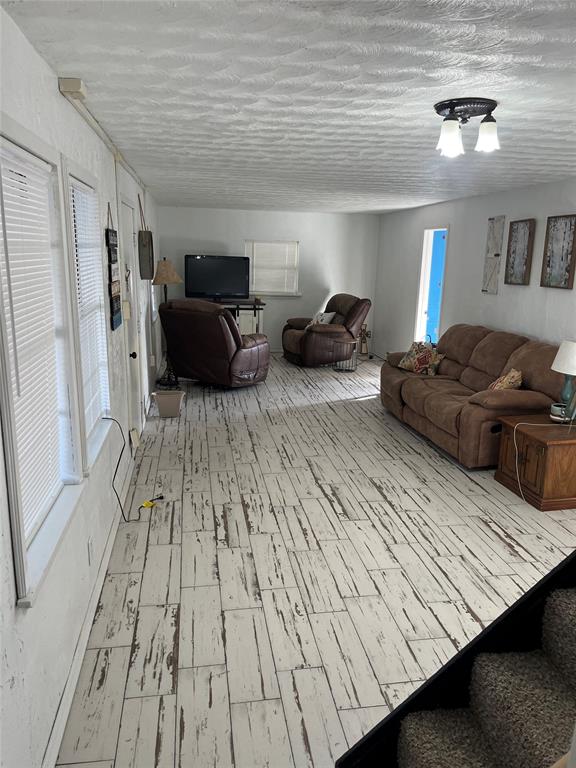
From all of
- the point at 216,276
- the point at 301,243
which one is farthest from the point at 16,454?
the point at 301,243

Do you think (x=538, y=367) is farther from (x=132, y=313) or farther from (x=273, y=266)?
(x=273, y=266)

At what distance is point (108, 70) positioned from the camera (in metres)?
2.03

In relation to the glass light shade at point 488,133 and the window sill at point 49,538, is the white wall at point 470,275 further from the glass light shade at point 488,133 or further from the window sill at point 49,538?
the window sill at point 49,538

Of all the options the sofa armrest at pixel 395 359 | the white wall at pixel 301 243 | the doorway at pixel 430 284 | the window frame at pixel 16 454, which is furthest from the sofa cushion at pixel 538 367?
the white wall at pixel 301 243

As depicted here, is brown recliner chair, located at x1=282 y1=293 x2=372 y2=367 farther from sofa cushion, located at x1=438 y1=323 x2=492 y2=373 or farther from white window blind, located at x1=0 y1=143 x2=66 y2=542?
white window blind, located at x1=0 y1=143 x2=66 y2=542

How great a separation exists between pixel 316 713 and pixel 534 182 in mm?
4441

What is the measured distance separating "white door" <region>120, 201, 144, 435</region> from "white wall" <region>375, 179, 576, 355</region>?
3.46m

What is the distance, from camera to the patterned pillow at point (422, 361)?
19.3 feet

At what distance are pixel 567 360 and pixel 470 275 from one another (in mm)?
2543

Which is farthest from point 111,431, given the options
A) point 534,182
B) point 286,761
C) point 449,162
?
point 534,182

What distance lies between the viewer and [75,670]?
7.01 ft

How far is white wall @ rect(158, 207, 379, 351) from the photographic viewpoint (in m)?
8.72

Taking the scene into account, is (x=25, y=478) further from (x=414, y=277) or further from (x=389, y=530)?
(x=414, y=277)

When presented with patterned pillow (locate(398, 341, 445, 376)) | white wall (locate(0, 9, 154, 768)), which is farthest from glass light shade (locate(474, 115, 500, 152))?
patterned pillow (locate(398, 341, 445, 376))
